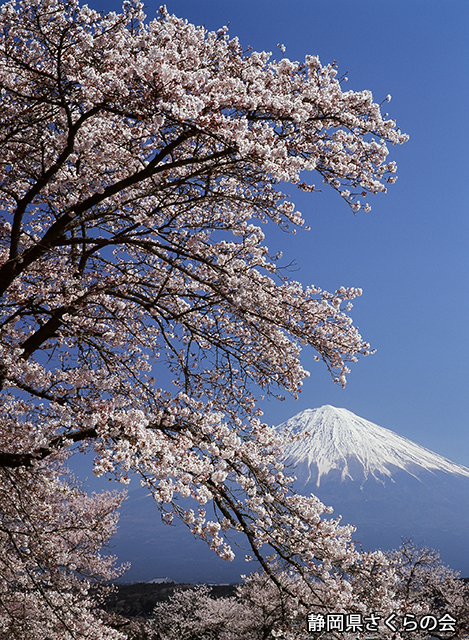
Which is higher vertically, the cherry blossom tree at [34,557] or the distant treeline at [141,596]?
the cherry blossom tree at [34,557]

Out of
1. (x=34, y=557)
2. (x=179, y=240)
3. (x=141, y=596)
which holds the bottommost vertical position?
(x=141, y=596)

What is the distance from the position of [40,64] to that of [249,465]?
5662 millimetres

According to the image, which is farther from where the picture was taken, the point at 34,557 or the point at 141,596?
the point at 141,596

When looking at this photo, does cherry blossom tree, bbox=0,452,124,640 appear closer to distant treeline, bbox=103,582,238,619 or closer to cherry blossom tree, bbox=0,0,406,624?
cherry blossom tree, bbox=0,0,406,624

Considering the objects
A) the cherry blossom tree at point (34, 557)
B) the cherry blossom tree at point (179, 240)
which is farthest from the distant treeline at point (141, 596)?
the cherry blossom tree at point (179, 240)

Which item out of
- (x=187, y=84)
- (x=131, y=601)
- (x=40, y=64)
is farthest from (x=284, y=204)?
(x=131, y=601)

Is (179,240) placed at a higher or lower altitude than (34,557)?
higher

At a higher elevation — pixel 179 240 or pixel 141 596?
pixel 179 240

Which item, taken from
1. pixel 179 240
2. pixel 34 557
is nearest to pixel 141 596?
pixel 34 557

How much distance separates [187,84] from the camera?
388 centimetres

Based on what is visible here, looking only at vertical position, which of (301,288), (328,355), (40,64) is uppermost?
(40,64)

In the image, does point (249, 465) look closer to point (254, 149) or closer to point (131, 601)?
point (254, 149)

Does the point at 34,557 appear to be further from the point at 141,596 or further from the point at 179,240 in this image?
the point at 141,596

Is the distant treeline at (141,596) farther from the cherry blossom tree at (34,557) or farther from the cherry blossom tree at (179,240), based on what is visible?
the cherry blossom tree at (179,240)
